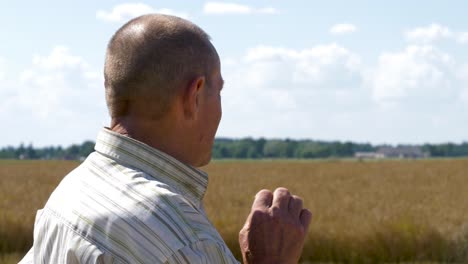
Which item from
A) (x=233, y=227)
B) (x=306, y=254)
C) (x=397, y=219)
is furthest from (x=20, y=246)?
(x=397, y=219)

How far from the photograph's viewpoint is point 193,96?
167cm

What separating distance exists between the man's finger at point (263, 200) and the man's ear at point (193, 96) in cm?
21

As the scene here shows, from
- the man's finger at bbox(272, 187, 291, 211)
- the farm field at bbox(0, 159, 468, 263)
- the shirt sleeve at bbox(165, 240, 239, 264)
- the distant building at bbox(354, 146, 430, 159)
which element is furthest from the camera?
the distant building at bbox(354, 146, 430, 159)

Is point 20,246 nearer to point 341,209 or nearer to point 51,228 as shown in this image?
point 341,209

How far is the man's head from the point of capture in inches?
65.1

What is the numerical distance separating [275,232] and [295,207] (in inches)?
2.7

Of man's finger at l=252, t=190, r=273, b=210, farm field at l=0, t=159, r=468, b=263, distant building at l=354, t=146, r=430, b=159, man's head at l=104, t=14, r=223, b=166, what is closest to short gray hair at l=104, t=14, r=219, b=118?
man's head at l=104, t=14, r=223, b=166

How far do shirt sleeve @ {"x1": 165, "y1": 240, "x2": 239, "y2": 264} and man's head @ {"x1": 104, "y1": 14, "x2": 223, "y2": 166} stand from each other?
21 cm

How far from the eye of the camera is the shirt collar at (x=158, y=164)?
1687mm

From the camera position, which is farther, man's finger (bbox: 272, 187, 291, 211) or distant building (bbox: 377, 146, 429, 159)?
distant building (bbox: 377, 146, 429, 159)

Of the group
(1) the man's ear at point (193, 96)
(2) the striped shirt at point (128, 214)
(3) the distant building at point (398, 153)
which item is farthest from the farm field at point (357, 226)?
(3) the distant building at point (398, 153)

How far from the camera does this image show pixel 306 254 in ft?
35.3

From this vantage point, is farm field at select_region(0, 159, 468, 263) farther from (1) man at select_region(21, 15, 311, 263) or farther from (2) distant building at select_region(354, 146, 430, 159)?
(2) distant building at select_region(354, 146, 430, 159)

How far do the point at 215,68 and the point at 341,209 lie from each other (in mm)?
12549
